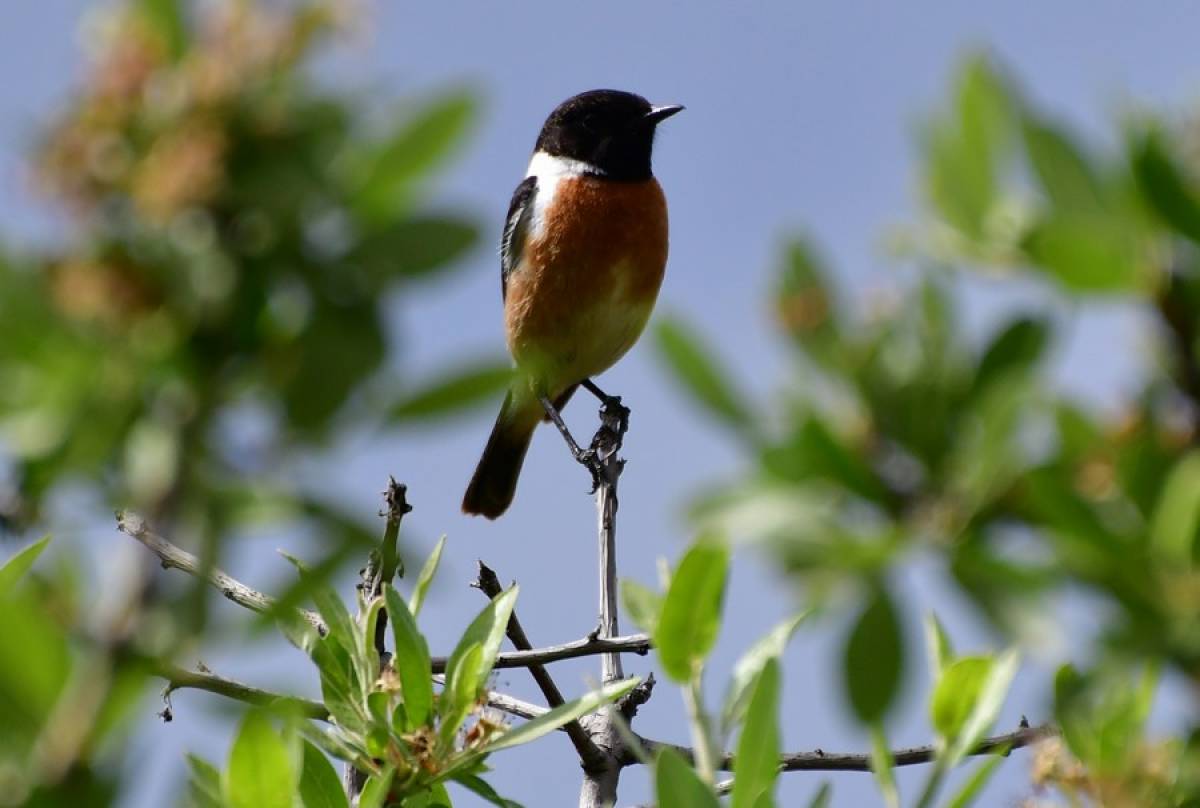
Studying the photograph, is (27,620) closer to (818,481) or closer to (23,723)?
(23,723)

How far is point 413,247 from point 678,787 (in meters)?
0.64

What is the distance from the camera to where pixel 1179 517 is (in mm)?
828

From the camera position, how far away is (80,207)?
983 mm

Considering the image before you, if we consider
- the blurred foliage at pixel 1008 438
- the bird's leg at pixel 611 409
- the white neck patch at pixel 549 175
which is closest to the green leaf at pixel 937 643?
the blurred foliage at pixel 1008 438

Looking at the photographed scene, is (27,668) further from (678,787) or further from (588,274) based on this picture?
(588,274)

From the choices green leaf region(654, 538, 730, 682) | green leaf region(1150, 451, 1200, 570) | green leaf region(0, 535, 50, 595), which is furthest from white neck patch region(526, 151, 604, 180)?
green leaf region(1150, 451, 1200, 570)

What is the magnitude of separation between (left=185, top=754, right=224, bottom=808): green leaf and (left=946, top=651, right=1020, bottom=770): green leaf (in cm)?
85

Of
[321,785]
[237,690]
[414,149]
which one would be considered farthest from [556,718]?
Answer: [414,149]

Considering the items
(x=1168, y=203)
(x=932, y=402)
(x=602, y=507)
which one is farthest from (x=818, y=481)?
(x=602, y=507)

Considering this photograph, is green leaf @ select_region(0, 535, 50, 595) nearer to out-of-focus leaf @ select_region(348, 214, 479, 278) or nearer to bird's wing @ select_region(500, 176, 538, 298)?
out-of-focus leaf @ select_region(348, 214, 479, 278)

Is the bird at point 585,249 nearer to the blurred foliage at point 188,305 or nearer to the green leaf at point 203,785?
the green leaf at point 203,785

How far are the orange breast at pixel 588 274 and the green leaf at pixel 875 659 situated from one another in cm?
597

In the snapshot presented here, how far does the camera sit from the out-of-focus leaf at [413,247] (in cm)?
101

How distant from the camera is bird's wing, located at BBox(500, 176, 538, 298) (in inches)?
292
